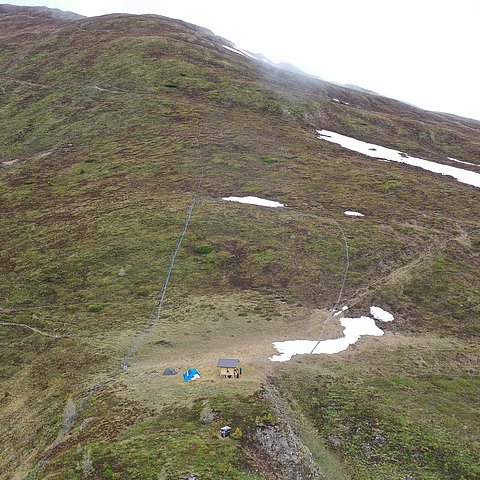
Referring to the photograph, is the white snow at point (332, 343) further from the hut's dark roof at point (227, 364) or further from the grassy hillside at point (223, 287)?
the hut's dark roof at point (227, 364)

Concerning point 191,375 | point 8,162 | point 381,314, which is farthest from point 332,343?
point 8,162

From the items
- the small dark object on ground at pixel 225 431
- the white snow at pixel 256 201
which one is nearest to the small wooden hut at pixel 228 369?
the small dark object on ground at pixel 225 431

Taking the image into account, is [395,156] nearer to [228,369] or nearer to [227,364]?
[227,364]

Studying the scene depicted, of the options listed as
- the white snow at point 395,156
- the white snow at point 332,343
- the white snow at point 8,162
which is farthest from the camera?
the white snow at point 8,162

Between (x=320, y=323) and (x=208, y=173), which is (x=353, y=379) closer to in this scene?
(x=320, y=323)

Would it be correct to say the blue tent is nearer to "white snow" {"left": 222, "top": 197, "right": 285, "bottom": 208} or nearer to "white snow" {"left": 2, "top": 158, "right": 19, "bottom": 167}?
"white snow" {"left": 222, "top": 197, "right": 285, "bottom": 208}
